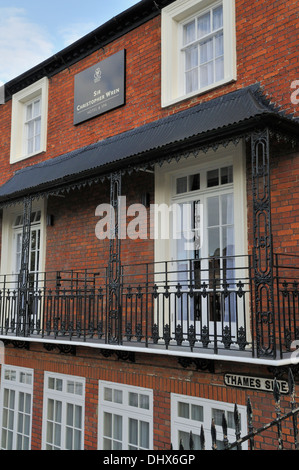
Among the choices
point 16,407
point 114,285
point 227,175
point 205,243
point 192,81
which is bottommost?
point 16,407

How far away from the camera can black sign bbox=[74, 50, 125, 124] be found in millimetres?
8812

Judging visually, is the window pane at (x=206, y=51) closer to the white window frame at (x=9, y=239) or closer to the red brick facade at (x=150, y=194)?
the red brick facade at (x=150, y=194)

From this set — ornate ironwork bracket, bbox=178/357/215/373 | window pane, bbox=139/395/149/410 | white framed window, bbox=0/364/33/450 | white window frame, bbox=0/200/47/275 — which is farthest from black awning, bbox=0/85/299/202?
white framed window, bbox=0/364/33/450

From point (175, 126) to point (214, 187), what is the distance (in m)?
1.10

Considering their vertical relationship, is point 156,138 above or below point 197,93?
below

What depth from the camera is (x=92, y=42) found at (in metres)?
9.52

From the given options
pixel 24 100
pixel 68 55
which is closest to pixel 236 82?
pixel 68 55

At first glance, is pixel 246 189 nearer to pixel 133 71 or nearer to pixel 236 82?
pixel 236 82

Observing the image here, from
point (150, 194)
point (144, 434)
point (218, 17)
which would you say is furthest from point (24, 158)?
point (144, 434)

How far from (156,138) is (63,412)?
5.09 m

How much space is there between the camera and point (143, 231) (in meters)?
7.81

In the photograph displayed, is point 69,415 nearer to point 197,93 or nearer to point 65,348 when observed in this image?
point 65,348

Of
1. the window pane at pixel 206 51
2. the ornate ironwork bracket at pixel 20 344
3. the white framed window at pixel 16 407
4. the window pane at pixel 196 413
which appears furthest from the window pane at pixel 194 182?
the white framed window at pixel 16 407

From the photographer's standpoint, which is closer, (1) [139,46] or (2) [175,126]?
(2) [175,126]
